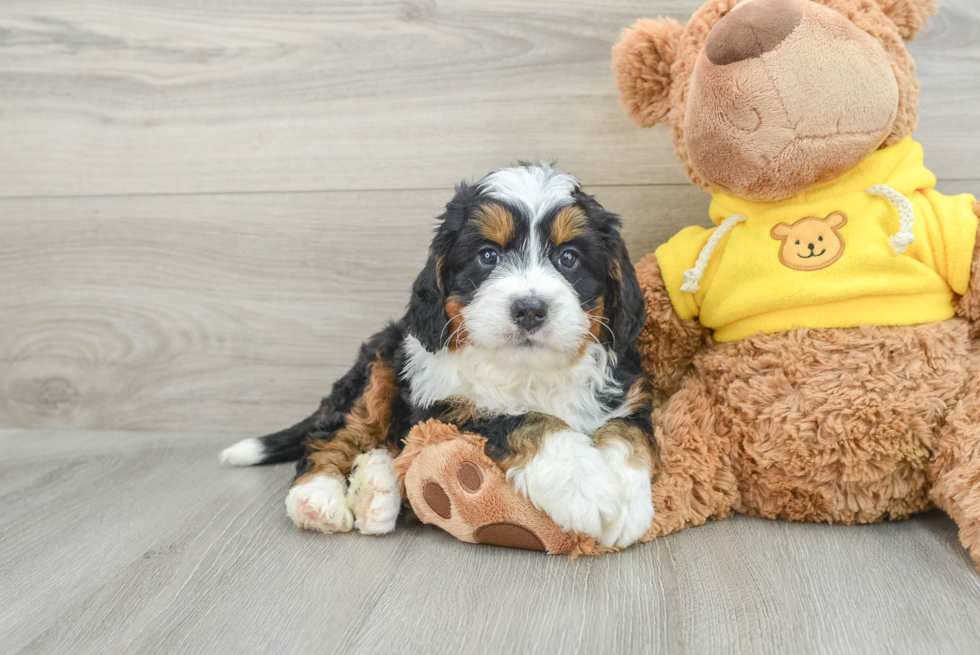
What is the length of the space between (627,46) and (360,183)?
983mm

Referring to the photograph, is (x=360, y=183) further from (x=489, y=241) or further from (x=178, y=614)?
(x=178, y=614)

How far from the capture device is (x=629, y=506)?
149 cm

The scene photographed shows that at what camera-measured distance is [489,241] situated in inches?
63.2

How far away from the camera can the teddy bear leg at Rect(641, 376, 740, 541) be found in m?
1.60

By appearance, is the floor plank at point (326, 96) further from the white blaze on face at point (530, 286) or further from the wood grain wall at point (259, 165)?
the white blaze on face at point (530, 286)

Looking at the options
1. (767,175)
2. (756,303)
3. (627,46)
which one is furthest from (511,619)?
(627,46)

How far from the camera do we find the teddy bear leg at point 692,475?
63.2 inches

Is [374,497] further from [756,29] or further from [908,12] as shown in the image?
[908,12]

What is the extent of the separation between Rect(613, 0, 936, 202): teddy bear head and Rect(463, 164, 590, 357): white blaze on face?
0.34 metres

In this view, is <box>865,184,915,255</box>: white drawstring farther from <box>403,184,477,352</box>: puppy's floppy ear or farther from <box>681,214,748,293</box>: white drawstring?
<box>403,184,477,352</box>: puppy's floppy ear

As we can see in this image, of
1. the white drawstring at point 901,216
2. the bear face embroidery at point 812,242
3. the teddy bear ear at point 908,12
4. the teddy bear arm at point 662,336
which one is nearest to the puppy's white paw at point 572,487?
the teddy bear arm at point 662,336

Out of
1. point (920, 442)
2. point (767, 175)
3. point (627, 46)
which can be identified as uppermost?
point (627, 46)

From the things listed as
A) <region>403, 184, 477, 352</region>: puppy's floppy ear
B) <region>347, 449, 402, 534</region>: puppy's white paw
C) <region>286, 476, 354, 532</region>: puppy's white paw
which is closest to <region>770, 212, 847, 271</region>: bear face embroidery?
<region>403, 184, 477, 352</region>: puppy's floppy ear

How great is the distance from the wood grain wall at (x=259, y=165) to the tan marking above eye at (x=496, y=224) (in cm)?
75
